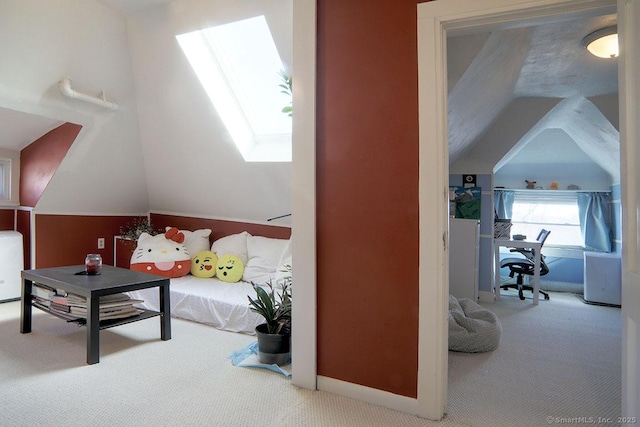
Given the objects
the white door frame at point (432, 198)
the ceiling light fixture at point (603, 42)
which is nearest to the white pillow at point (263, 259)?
the white door frame at point (432, 198)

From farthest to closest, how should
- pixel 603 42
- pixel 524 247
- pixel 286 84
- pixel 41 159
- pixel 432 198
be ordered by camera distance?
pixel 524 247 → pixel 41 159 → pixel 286 84 → pixel 603 42 → pixel 432 198

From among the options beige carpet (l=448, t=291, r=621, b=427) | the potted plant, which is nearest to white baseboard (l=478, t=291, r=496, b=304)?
beige carpet (l=448, t=291, r=621, b=427)

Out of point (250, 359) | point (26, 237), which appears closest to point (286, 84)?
point (250, 359)

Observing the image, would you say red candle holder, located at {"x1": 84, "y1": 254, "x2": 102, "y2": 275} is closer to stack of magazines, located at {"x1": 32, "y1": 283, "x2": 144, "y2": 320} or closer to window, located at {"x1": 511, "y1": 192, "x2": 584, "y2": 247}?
stack of magazines, located at {"x1": 32, "y1": 283, "x2": 144, "y2": 320}

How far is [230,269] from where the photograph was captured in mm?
3820

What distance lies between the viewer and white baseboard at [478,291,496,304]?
448cm

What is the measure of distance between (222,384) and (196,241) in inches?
91.1

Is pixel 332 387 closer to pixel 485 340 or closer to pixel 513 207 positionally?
pixel 485 340

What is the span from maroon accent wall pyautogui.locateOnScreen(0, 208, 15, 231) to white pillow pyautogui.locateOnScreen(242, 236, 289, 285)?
2.60m

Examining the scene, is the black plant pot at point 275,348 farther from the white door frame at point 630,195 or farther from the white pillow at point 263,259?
the white door frame at point 630,195

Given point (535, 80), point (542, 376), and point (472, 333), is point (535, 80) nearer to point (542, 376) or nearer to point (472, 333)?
point (472, 333)

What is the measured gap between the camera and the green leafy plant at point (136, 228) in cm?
462

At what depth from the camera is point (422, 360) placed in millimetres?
1853

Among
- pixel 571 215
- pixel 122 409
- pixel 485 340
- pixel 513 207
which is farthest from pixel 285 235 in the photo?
pixel 571 215
